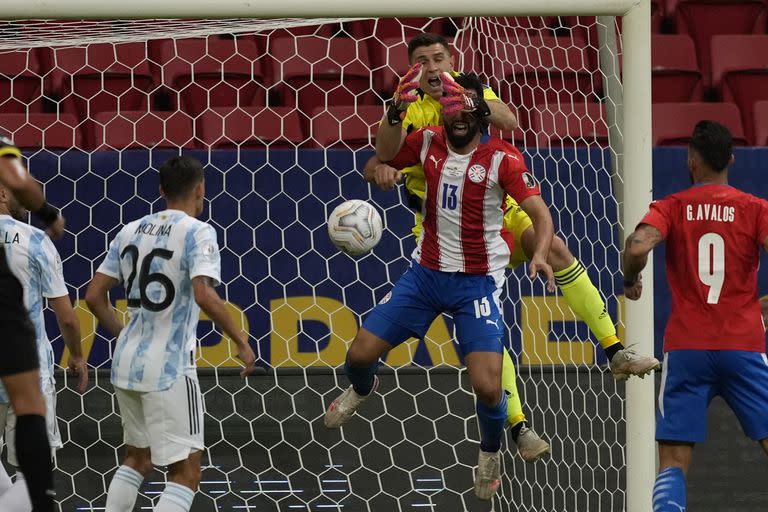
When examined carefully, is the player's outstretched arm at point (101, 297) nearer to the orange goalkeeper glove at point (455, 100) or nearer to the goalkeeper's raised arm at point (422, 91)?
the goalkeeper's raised arm at point (422, 91)

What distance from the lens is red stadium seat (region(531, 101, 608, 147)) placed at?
679cm

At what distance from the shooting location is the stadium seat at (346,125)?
708cm

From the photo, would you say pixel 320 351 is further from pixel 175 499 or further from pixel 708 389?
pixel 708 389

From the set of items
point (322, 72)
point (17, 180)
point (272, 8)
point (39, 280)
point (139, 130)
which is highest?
point (322, 72)

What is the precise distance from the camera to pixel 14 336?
3766mm

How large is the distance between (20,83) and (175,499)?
377 cm

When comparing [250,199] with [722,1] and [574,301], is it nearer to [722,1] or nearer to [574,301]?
[574,301]

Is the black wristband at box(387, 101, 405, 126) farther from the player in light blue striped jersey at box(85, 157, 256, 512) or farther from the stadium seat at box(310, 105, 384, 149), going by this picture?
the stadium seat at box(310, 105, 384, 149)

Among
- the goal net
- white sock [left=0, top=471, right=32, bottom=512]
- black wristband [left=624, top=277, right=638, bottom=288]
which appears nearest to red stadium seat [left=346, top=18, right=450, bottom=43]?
the goal net

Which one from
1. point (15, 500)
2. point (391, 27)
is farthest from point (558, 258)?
point (391, 27)

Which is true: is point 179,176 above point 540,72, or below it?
below

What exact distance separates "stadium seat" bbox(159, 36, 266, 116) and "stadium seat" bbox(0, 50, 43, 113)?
0.77m

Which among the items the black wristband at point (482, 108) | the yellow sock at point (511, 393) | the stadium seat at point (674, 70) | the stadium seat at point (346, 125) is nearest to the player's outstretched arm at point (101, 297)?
the black wristband at point (482, 108)

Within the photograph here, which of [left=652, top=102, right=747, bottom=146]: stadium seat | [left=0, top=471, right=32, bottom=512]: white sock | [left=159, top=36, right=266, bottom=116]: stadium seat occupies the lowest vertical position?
[left=0, top=471, right=32, bottom=512]: white sock
